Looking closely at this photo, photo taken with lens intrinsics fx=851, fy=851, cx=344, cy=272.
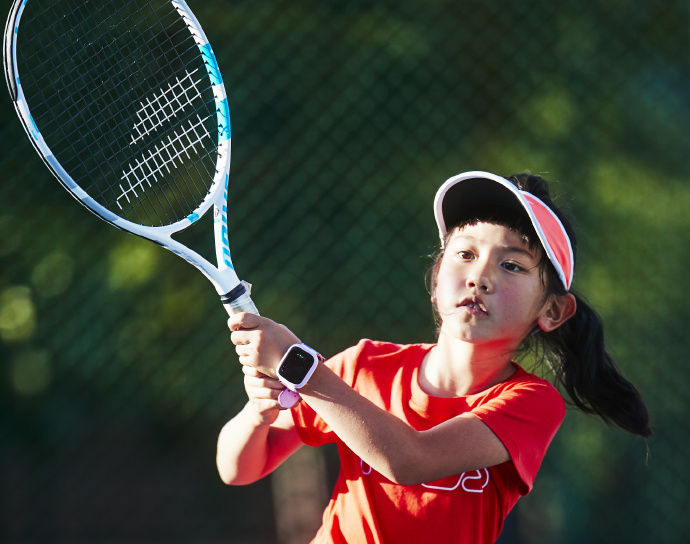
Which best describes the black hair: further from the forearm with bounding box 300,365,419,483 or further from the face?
the forearm with bounding box 300,365,419,483

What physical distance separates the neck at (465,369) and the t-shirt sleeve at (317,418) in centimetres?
15

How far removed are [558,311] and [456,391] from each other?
0.27 metres

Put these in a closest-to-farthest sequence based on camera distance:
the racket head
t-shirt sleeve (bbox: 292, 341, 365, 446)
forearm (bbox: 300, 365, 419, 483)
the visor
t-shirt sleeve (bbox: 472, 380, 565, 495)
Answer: forearm (bbox: 300, 365, 419, 483), t-shirt sleeve (bbox: 472, 380, 565, 495), the visor, t-shirt sleeve (bbox: 292, 341, 365, 446), the racket head

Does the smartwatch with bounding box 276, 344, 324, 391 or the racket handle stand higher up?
→ the racket handle

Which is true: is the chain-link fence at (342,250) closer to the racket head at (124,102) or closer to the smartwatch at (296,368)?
the racket head at (124,102)

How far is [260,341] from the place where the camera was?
1.40m

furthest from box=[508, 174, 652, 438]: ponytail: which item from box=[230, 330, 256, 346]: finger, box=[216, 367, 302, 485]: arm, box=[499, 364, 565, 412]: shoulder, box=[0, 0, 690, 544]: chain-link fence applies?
box=[0, 0, 690, 544]: chain-link fence

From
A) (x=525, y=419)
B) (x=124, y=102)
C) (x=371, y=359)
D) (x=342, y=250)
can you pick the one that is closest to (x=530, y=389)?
(x=525, y=419)

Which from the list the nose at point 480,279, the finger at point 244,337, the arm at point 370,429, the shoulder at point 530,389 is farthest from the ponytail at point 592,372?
the finger at point 244,337

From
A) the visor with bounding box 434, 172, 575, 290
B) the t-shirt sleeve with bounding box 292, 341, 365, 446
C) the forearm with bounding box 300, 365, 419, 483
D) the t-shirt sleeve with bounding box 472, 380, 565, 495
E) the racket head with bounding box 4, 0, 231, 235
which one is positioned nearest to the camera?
the forearm with bounding box 300, 365, 419, 483

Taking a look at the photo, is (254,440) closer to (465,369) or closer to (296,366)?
(296,366)

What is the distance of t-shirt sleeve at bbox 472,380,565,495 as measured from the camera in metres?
1.48

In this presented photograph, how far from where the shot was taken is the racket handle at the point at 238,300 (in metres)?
1.45

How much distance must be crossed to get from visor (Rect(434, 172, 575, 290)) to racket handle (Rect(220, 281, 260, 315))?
1.56 ft
